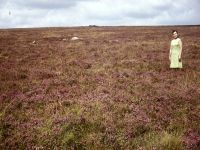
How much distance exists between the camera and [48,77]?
1717 cm

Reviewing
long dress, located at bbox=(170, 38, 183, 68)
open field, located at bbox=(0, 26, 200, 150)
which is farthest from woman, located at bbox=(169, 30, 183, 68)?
open field, located at bbox=(0, 26, 200, 150)

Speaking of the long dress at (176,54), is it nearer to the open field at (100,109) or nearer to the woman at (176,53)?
the woman at (176,53)

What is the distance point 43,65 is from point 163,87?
9216mm

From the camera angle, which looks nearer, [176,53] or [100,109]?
[100,109]

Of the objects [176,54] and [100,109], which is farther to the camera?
[176,54]

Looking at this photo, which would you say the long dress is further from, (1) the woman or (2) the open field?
(2) the open field

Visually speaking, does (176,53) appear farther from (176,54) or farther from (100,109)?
(100,109)

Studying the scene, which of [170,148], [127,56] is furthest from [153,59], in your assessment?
[170,148]

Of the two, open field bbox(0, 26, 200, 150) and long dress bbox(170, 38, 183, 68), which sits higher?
long dress bbox(170, 38, 183, 68)

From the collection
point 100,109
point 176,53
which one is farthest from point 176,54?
point 100,109

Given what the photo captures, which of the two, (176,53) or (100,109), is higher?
(176,53)

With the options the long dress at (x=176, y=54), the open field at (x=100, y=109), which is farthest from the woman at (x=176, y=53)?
the open field at (x=100, y=109)

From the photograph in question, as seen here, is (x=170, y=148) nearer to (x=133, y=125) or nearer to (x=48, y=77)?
(x=133, y=125)

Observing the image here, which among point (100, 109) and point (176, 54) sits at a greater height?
point (176, 54)
